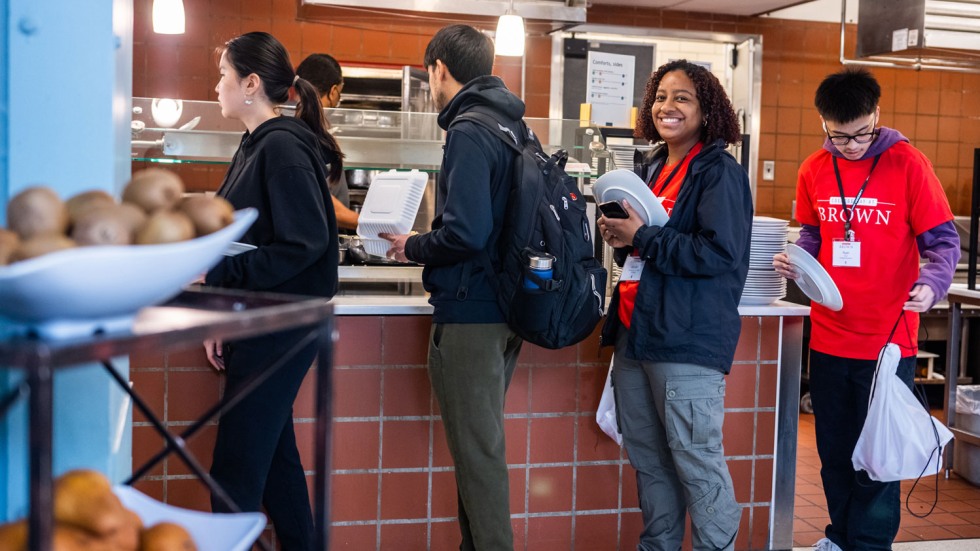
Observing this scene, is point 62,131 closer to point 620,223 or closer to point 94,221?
point 94,221

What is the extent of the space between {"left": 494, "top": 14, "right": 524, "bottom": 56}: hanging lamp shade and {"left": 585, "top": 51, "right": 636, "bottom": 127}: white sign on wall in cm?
282

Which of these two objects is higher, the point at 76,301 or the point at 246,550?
the point at 76,301

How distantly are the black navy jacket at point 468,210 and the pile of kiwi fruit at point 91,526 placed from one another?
1.38 metres

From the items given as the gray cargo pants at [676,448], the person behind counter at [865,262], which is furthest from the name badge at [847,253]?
the gray cargo pants at [676,448]

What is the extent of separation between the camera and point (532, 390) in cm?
322

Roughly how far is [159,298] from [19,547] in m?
0.29

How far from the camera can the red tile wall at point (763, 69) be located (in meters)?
6.41

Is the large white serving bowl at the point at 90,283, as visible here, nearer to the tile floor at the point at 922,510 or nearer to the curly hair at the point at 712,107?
the curly hair at the point at 712,107

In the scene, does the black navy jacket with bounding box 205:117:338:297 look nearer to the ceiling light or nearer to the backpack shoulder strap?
the backpack shoulder strap

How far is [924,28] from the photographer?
17.9ft

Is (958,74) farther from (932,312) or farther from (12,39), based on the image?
(12,39)

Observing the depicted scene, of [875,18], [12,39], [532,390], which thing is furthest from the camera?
[875,18]

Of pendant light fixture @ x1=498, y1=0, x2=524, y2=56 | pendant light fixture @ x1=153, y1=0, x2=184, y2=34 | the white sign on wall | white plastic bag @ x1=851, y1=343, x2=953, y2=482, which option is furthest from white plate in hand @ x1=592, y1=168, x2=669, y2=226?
the white sign on wall

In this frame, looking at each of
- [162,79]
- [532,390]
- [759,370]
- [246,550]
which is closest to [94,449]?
[246,550]
